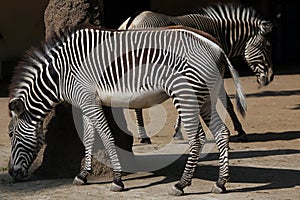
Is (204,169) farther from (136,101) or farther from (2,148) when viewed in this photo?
(2,148)

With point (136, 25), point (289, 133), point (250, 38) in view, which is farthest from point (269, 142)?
point (136, 25)

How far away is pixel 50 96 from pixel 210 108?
1.58 meters

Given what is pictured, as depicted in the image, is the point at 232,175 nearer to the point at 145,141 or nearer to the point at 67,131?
the point at 67,131

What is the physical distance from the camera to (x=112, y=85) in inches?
277

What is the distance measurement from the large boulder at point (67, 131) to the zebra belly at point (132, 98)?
1.78 ft

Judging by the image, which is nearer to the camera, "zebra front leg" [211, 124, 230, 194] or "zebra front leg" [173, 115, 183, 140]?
"zebra front leg" [211, 124, 230, 194]

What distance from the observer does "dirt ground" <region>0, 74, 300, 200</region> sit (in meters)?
6.85

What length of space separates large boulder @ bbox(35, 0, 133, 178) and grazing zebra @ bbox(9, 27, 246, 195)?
1.34 feet

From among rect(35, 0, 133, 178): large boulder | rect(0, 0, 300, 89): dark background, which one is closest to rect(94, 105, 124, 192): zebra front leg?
rect(35, 0, 133, 178): large boulder

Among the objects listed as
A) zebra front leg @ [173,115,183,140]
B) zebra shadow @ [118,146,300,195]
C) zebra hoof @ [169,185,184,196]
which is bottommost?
zebra front leg @ [173,115,183,140]

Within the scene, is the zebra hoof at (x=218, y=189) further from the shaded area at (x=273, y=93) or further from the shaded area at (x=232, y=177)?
the shaded area at (x=273, y=93)

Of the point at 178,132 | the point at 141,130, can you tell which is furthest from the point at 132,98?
the point at 178,132

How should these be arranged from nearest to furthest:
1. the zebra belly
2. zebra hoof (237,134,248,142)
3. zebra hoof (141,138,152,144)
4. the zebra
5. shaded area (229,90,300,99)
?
the zebra belly, zebra hoof (141,138,152,144), zebra hoof (237,134,248,142), the zebra, shaded area (229,90,300,99)

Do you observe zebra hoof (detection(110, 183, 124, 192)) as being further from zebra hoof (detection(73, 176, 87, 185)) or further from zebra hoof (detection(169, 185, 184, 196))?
zebra hoof (detection(169, 185, 184, 196))
